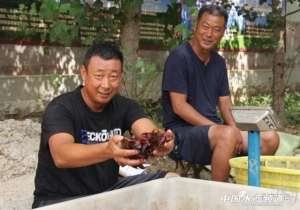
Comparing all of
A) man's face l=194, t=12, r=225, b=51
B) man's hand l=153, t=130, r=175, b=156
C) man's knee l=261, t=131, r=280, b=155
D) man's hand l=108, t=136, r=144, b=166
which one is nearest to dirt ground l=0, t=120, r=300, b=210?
man's knee l=261, t=131, r=280, b=155

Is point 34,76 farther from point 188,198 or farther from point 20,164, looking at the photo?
point 188,198

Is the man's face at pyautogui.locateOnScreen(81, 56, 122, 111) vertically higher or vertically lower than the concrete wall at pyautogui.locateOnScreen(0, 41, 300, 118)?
higher

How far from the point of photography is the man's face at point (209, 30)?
387cm

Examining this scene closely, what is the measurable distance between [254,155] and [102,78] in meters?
0.82

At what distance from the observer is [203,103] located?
3961 millimetres

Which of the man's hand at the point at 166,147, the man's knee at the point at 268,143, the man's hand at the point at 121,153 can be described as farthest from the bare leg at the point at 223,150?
the man's hand at the point at 121,153

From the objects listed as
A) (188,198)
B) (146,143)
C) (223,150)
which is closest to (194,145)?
(223,150)

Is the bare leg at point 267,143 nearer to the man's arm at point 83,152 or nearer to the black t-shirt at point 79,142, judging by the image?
the black t-shirt at point 79,142

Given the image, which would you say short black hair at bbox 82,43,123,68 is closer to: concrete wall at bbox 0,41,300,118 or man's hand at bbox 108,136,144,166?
man's hand at bbox 108,136,144,166

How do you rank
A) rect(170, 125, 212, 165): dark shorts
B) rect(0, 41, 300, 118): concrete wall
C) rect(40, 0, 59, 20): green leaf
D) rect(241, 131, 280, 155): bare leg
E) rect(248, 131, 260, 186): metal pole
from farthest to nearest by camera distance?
rect(0, 41, 300, 118): concrete wall → rect(40, 0, 59, 20): green leaf → rect(241, 131, 280, 155): bare leg → rect(170, 125, 212, 165): dark shorts → rect(248, 131, 260, 186): metal pole

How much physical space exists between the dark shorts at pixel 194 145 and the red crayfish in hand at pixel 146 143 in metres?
1.19

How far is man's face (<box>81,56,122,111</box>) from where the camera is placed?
2.75 metres

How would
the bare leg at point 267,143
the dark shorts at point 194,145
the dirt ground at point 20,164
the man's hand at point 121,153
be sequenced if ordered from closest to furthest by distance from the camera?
the man's hand at point 121,153 < the dark shorts at point 194,145 < the bare leg at point 267,143 < the dirt ground at point 20,164

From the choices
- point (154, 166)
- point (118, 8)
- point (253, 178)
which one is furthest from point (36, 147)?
point (253, 178)
